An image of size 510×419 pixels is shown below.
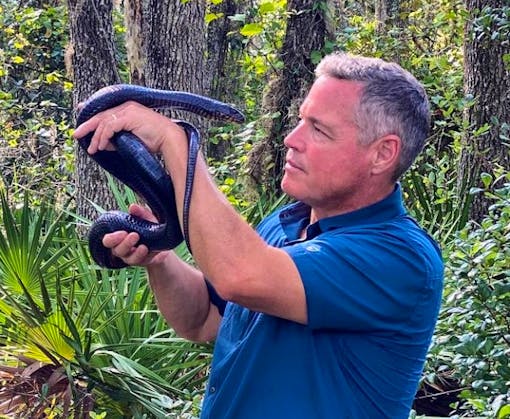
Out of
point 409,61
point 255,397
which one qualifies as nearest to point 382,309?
point 255,397

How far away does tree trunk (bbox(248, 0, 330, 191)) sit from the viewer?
8.17 metres

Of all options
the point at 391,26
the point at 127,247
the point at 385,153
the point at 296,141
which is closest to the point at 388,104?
the point at 385,153

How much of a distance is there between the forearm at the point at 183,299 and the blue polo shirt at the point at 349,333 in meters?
0.45

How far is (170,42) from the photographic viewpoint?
23.0 feet

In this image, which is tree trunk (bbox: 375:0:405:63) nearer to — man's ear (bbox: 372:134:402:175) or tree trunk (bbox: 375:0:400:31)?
tree trunk (bbox: 375:0:400:31)

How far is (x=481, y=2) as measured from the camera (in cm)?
684

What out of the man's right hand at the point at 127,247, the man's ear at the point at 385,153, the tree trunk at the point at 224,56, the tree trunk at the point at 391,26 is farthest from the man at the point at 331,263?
the tree trunk at the point at 224,56

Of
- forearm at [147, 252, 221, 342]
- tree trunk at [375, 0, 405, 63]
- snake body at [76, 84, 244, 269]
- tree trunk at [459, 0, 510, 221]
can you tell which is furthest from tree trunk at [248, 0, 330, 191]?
snake body at [76, 84, 244, 269]

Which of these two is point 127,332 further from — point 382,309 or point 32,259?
point 382,309

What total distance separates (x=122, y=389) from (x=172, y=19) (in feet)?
11.2

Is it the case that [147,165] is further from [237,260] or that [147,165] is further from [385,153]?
[385,153]

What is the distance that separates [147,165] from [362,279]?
2.08 ft

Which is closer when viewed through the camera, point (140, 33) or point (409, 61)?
point (140, 33)

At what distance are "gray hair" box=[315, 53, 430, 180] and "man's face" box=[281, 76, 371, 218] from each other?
2 centimetres
